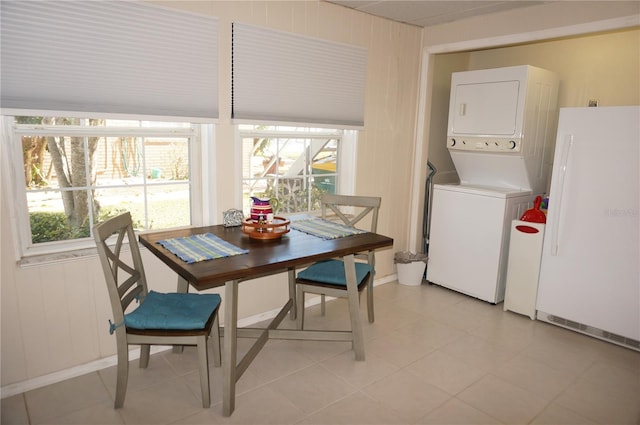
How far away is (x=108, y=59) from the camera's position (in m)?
2.24

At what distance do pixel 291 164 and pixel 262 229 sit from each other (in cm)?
96

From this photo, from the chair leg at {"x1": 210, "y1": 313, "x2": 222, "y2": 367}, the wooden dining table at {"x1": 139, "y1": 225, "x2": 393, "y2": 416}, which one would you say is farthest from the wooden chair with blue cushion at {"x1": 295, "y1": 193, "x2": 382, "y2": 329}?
the chair leg at {"x1": 210, "y1": 313, "x2": 222, "y2": 367}

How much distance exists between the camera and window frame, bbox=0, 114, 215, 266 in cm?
212

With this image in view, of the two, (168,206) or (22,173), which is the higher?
(22,173)

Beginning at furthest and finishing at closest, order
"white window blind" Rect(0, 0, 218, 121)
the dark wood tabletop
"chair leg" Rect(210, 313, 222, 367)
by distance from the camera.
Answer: "chair leg" Rect(210, 313, 222, 367) < "white window blind" Rect(0, 0, 218, 121) < the dark wood tabletop

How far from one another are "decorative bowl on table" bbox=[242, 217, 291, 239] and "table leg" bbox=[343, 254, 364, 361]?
43cm

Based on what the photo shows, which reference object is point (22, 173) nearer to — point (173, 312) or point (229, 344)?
point (173, 312)

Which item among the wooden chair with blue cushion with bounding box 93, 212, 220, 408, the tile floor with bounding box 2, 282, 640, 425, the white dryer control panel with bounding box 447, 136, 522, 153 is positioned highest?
the white dryer control panel with bounding box 447, 136, 522, 153

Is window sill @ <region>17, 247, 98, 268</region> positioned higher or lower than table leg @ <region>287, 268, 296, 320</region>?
higher

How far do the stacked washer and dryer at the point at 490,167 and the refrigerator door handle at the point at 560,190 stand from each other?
385 millimetres

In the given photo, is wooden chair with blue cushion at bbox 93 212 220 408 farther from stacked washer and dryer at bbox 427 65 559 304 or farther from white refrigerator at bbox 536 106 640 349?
white refrigerator at bbox 536 106 640 349

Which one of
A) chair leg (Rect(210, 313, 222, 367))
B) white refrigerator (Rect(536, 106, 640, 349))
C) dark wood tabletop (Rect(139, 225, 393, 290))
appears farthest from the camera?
white refrigerator (Rect(536, 106, 640, 349))

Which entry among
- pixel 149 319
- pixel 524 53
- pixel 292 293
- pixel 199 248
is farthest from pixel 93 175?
pixel 524 53

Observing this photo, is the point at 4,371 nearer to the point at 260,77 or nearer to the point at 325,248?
the point at 325,248
